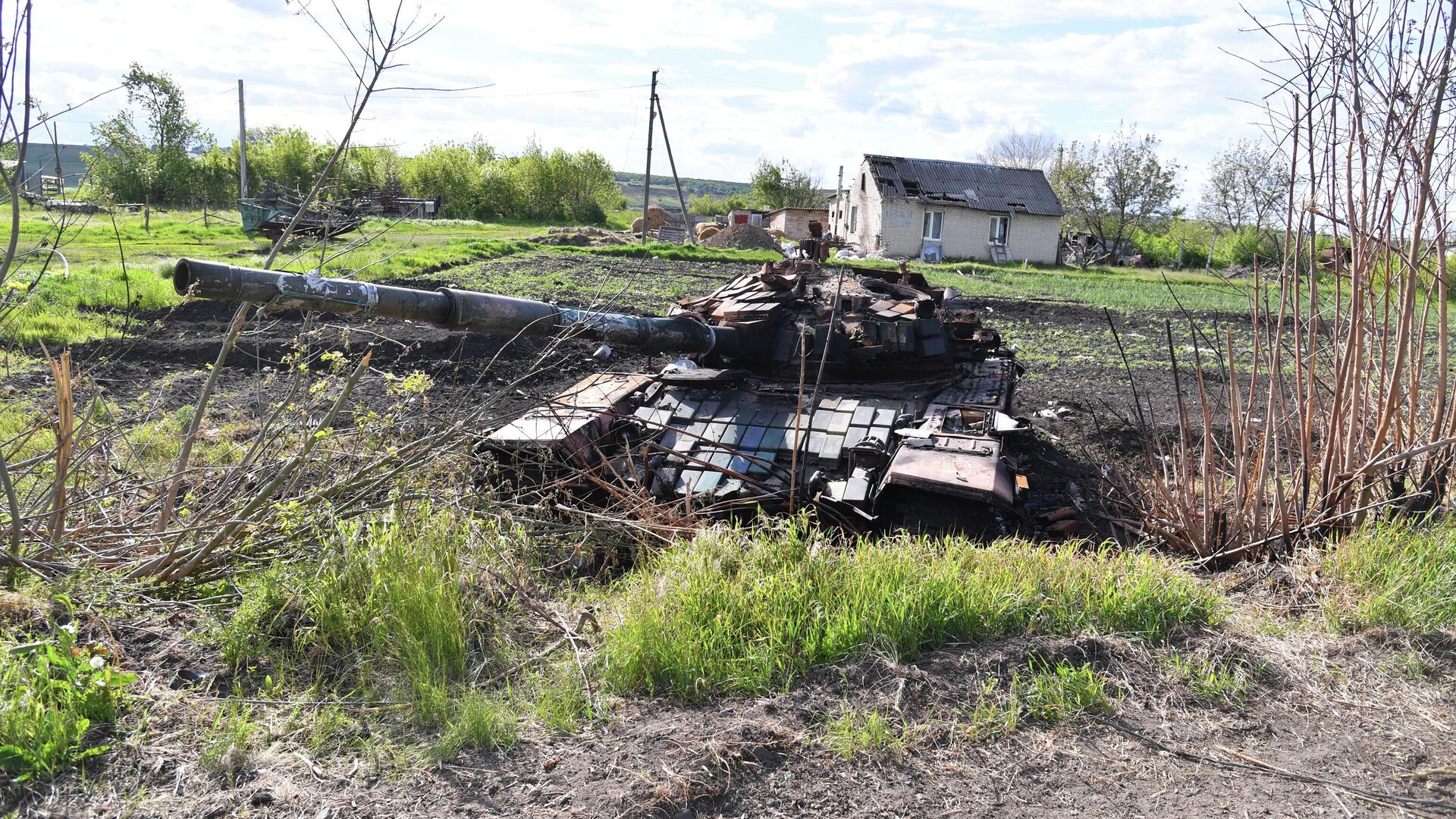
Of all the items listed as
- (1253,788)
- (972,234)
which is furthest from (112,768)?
(972,234)

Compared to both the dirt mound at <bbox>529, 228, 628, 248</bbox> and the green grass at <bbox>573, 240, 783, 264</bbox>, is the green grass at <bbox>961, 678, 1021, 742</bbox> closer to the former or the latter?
the green grass at <bbox>573, 240, 783, 264</bbox>

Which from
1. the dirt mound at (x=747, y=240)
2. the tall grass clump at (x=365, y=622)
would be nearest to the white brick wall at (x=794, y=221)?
the dirt mound at (x=747, y=240)

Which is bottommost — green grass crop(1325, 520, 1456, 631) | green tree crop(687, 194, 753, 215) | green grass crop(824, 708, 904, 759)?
green grass crop(824, 708, 904, 759)

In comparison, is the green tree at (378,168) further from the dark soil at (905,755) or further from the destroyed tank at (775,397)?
the dark soil at (905,755)

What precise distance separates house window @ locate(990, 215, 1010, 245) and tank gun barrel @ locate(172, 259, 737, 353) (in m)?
33.0

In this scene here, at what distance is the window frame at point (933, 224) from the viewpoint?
37.4 metres

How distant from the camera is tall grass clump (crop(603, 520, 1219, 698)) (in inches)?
139

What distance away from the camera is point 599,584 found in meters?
5.16

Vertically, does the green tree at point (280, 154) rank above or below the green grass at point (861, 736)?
above

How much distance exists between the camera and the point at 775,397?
7.09 metres

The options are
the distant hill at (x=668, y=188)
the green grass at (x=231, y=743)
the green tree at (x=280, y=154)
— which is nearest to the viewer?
the green grass at (x=231, y=743)

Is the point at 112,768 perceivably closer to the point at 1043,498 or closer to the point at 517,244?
the point at 1043,498

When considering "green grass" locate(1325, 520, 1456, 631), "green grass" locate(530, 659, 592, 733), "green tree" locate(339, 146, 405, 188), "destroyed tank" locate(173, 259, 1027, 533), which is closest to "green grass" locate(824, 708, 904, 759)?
"green grass" locate(530, 659, 592, 733)

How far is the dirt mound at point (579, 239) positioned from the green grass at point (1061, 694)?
30209 mm
